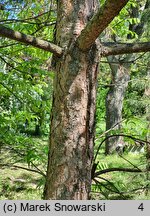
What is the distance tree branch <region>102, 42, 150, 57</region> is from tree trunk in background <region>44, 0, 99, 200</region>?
0.08m

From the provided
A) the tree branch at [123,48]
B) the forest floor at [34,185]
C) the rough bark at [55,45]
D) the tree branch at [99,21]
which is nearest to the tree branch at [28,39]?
the rough bark at [55,45]

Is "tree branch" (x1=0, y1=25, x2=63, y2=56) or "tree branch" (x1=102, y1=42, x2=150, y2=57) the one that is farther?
"tree branch" (x1=102, y1=42, x2=150, y2=57)

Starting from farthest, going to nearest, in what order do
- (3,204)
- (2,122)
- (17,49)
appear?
(17,49) → (2,122) → (3,204)

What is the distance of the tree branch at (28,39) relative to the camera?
141cm

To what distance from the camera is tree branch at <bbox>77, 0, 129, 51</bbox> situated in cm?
128

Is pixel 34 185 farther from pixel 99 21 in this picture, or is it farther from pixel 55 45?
pixel 99 21

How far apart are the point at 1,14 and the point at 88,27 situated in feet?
7.84

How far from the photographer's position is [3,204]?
1.58 meters

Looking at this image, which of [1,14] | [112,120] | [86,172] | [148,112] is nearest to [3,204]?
[86,172]

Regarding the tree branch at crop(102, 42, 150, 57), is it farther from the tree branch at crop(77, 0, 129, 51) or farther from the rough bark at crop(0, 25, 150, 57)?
the tree branch at crop(77, 0, 129, 51)

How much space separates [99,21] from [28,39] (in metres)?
0.34

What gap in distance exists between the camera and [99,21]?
4.58 feet

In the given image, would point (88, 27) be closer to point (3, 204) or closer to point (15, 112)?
point (3, 204)

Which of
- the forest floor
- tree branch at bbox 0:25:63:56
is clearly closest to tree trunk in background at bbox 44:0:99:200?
tree branch at bbox 0:25:63:56
